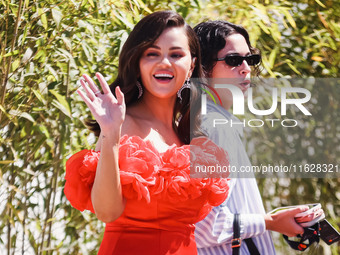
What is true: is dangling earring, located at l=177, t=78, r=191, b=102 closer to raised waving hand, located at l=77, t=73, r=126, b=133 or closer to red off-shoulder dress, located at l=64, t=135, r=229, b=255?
red off-shoulder dress, located at l=64, t=135, r=229, b=255

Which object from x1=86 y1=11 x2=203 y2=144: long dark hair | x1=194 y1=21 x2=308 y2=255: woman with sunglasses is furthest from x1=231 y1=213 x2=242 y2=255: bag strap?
x1=86 y1=11 x2=203 y2=144: long dark hair

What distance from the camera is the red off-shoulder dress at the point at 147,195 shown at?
Answer: 1.51 meters

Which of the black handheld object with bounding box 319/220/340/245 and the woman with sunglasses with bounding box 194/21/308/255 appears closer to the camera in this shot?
the woman with sunglasses with bounding box 194/21/308/255

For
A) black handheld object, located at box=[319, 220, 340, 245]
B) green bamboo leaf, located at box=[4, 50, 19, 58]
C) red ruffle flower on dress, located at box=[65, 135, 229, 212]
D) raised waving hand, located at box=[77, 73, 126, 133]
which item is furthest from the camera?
green bamboo leaf, located at box=[4, 50, 19, 58]

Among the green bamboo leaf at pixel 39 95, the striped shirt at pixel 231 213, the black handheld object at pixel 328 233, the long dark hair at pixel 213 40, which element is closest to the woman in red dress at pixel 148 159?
the striped shirt at pixel 231 213

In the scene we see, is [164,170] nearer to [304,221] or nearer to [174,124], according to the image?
[174,124]

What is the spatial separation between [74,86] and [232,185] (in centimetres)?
120

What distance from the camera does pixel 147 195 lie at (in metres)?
1.49

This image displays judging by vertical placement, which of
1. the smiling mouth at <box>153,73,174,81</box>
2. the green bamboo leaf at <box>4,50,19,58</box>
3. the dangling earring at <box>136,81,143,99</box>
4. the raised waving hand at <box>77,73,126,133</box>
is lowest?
the green bamboo leaf at <box>4,50,19,58</box>

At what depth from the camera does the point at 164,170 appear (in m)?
1.55

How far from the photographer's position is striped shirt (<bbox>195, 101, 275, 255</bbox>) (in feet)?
5.84

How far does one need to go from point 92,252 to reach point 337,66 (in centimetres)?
171

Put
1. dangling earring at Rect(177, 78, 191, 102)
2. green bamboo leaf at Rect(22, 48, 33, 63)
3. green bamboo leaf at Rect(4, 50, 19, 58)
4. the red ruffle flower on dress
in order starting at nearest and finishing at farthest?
the red ruffle flower on dress < dangling earring at Rect(177, 78, 191, 102) < green bamboo leaf at Rect(4, 50, 19, 58) < green bamboo leaf at Rect(22, 48, 33, 63)

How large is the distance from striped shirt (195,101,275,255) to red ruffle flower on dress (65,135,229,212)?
18 centimetres
